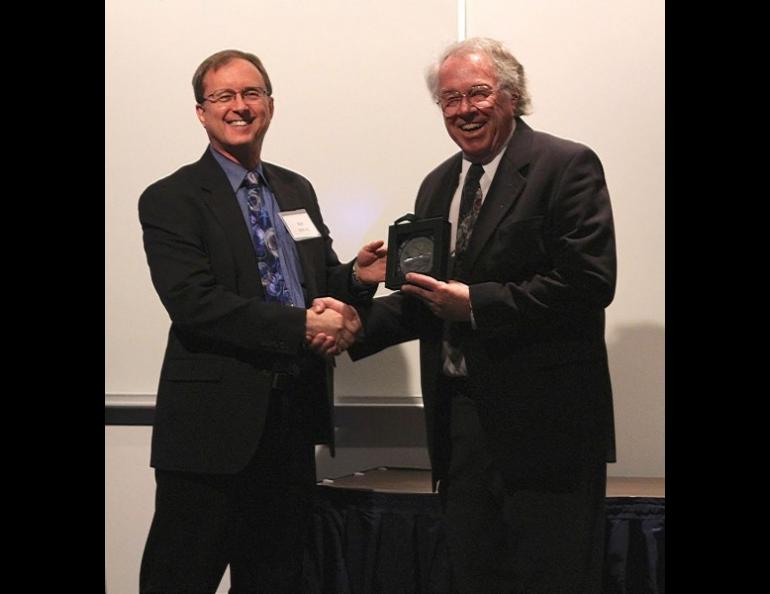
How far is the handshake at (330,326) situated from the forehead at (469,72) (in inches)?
29.2

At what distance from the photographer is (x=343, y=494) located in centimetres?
328

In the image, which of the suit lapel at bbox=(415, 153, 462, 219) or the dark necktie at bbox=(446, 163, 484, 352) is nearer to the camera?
the dark necktie at bbox=(446, 163, 484, 352)

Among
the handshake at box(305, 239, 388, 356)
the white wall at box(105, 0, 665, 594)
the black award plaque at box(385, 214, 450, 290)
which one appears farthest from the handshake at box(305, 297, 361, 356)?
the white wall at box(105, 0, 665, 594)

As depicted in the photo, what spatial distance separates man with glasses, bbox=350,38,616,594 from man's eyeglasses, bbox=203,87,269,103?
63cm

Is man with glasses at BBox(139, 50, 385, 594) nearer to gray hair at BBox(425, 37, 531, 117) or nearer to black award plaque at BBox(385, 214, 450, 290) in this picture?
black award plaque at BBox(385, 214, 450, 290)

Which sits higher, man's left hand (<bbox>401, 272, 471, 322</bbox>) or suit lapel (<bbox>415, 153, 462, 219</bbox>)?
suit lapel (<bbox>415, 153, 462, 219</bbox>)

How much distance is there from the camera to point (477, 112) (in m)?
2.68

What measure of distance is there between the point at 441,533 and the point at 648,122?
1.73m

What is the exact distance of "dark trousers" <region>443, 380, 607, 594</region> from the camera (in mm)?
2473

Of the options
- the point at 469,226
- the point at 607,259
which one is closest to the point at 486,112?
the point at 469,226

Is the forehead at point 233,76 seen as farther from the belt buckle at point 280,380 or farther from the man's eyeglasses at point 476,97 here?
the belt buckle at point 280,380

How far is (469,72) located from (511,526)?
1.26 meters

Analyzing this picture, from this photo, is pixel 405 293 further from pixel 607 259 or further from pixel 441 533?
pixel 441 533

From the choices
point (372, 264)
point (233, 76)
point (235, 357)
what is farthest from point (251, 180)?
point (235, 357)
